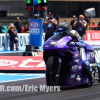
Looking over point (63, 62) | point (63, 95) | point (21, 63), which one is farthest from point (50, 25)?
point (63, 95)

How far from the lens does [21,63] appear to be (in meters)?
14.3

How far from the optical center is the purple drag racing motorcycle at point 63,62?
29.5 feet

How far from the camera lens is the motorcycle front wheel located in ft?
29.2

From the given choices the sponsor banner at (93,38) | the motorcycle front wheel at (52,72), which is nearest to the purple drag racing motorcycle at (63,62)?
the motorcycle front wheel at (52,72)

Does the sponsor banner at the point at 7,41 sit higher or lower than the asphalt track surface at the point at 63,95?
higher

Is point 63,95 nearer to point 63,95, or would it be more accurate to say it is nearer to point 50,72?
point 63,95

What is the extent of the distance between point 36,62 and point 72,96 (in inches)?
234

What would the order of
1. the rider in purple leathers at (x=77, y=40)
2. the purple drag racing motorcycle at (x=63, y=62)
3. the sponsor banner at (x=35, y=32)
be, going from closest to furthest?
the purple drag racing motorcycle at (x=63, y=62)
the rider in purple leathers at (x=77, y=40)
the sponsor banner at (x=35, y=32)

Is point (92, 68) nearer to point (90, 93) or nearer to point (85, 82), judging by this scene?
point (85, 82)

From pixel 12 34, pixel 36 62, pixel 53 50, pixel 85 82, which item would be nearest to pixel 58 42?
pixel 53 50

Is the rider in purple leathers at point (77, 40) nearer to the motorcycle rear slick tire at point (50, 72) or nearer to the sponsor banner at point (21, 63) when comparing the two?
the motorcycle rear slick tire at point (50, 72)

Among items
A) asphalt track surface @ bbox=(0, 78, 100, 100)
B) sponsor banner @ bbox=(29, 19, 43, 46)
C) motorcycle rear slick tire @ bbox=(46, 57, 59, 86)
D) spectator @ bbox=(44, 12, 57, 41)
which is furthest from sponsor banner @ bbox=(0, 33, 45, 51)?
motorcycle rear slick tire @ bbox=(46, 57, 59, 86)

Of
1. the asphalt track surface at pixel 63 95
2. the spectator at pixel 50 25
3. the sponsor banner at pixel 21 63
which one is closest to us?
the asphalt track surface at pixel 63 95

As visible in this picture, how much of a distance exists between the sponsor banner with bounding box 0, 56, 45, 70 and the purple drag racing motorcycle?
4413 mm
